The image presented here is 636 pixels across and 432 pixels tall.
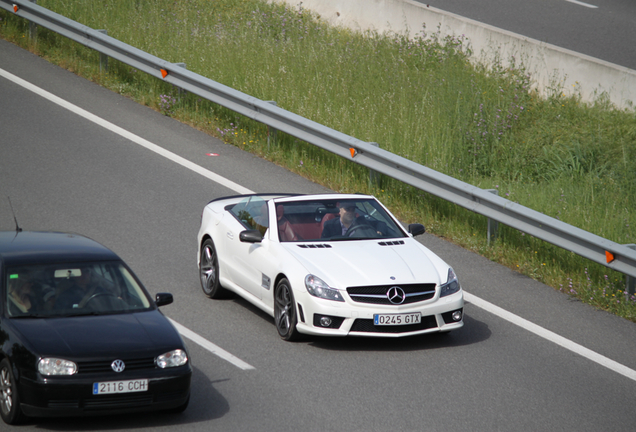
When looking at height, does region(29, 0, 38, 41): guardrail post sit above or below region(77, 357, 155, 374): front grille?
above

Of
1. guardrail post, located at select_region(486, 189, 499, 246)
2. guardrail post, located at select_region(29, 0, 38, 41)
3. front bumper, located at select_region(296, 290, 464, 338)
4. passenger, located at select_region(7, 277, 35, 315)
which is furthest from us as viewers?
guardrail post, located at select_region(29, 0, 38, 41)

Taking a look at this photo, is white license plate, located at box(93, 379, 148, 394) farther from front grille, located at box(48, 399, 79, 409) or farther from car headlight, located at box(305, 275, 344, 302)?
car headlight, located at box(305, 275, 344, 302)

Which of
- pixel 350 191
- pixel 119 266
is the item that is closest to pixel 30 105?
pixel 350 191

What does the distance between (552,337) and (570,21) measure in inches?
620

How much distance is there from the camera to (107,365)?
655 centimetres

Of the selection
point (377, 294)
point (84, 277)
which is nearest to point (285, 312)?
point (377, 294)

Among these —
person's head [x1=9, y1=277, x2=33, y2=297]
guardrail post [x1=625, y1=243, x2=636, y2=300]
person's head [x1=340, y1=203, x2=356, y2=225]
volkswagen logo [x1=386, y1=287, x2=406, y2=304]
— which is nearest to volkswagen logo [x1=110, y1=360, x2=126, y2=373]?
person's head [x1=9, y1=277, x2=33, y2=297]

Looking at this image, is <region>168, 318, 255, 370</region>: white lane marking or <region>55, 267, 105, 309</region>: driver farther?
<region>168, 318, 255, 370</region>: white lane marking

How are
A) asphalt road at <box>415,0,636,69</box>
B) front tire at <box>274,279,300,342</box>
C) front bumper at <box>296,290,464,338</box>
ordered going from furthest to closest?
asphalt road at <box>415,0,636,69</box> < front tire at <box>274,279,300,342</box> < front bumper at <box>296,290,464,338</box>

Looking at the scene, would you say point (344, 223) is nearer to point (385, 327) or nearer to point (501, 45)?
point (385, 327)

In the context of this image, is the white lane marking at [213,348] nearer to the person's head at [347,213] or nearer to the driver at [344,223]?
the driver at [344,223]

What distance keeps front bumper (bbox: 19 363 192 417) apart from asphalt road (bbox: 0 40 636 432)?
28 cm

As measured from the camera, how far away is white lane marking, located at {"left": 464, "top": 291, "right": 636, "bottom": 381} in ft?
28.7

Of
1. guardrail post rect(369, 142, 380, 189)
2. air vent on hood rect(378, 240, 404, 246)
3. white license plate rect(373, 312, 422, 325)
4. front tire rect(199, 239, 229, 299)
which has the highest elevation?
air vent on hood rect(378, 240, 404, 246)
